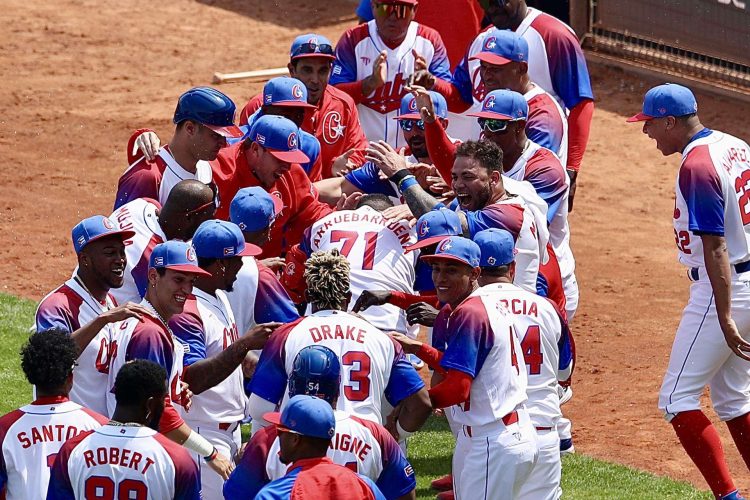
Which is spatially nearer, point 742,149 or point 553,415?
point 553,415

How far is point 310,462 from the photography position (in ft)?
15.5

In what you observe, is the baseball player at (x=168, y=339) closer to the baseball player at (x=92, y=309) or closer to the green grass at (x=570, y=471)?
the baseball player at (x=92, y=309)

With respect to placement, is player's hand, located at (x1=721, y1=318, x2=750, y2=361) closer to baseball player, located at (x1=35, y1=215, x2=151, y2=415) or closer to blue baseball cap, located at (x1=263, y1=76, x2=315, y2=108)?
blue baseball cap, located at (x1=263, y1=76, x2=315, y2=108)

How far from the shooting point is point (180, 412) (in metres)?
6.16

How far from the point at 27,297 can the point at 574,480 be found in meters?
4.97

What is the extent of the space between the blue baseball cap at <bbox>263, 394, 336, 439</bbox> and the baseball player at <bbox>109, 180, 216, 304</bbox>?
229 cm

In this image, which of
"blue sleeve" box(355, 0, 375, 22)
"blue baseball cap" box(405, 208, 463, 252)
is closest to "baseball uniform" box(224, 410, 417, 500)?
"blue baseball cap" box(405, 208, 463, 252)

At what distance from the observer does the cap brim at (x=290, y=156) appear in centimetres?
752

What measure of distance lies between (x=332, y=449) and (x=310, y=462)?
0.62 metres

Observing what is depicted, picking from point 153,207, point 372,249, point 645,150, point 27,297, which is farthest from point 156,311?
point 645,150

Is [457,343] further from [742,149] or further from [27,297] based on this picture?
[27,297]

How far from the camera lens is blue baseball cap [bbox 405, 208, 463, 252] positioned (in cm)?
664

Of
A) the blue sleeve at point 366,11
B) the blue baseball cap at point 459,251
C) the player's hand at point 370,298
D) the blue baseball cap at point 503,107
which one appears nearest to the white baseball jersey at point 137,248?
the player's hand at point 370,298

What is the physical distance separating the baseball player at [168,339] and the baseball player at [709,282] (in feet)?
8.68
